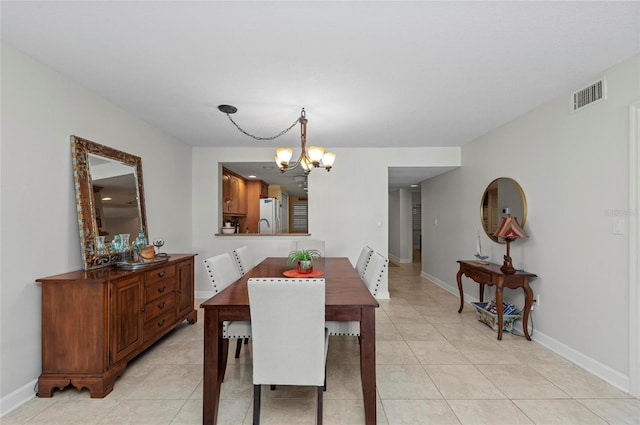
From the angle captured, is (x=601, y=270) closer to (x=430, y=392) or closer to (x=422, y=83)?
(x=430, y=392)

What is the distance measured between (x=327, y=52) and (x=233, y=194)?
439 centimetres

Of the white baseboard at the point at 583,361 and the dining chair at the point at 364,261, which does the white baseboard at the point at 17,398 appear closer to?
the dining chair at the point at 364,261

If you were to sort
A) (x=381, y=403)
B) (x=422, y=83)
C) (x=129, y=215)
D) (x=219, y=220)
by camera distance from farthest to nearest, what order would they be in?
(x=219, y=220), (x=129, y=215), (x=422, y=83), (x=381, y=403)

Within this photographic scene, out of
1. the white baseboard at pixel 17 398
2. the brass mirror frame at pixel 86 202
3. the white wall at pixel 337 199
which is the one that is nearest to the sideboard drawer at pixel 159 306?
the brass mirror frame at pixel 86 202

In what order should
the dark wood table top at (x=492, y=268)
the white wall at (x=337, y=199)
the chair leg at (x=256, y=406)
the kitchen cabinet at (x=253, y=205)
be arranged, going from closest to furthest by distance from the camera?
the chair leg at (x=256, y=406) → the dark wood table top at (x=492, y=268) → the white wall at (x=337, y=199) → the kitchen cabinet at (x=253, y=205)

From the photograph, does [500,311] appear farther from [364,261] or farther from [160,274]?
[160,274]

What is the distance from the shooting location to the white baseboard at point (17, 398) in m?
1.91

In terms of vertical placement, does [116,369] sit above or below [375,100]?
below

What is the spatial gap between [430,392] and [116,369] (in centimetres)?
236

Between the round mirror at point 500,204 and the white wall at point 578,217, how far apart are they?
0.09m

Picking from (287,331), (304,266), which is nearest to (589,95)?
(304,266)

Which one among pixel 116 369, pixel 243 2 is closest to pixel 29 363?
pixel 116 369

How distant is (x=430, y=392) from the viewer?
215cm

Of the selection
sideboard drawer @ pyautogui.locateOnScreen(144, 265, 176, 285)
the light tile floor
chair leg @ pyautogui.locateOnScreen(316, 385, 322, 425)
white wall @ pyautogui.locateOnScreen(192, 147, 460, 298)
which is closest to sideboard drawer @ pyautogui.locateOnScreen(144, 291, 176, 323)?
sideboard drawer @ pyautogui.locateOnScreen(144, 265, 176, 285)
